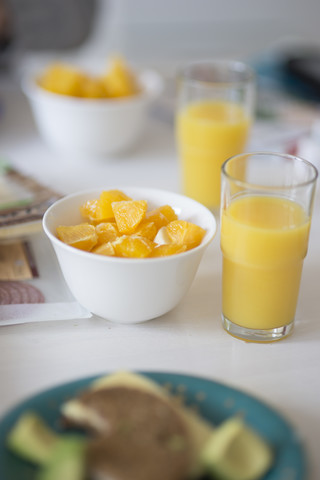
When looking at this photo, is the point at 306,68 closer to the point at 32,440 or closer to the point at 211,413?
the point at 211,413

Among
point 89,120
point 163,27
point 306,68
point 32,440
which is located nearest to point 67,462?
point 32,440

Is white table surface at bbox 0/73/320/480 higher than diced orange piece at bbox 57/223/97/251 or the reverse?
the reverse

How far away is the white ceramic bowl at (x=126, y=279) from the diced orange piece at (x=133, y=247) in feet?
0.08

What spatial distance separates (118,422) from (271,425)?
5.9 inches

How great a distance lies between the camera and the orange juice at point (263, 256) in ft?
2.30

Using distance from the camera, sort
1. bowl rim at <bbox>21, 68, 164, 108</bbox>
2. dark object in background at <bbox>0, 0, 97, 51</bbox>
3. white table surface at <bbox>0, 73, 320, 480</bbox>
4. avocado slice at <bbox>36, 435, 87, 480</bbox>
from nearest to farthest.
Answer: avocado slice at <bbox>36, 435, 87, 480</bbox> < white table surface at <bbox>0, 73, 320, 480</bbox> < bowl rim at <bbox>21, 68, 164, 108</bbox> < dark object in background at <bbox>0, 0, 97, 51</bbox>

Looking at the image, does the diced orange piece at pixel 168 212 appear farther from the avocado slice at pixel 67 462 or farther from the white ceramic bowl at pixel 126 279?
the avocado slice at pixel 67 462

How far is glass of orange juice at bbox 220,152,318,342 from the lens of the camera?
2.29 ft

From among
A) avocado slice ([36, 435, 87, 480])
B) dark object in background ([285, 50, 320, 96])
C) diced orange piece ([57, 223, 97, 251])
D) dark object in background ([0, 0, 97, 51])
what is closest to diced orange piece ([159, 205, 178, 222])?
diced orange piece ([57, 223, 97, 251])

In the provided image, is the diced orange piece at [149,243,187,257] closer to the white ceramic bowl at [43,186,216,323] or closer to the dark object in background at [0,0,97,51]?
the white ceramic bowl at [43,186,216,323]

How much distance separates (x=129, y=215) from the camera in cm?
77

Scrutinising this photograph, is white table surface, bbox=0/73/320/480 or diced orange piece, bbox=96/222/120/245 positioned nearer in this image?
white table surface, bbox=0/73/320/480

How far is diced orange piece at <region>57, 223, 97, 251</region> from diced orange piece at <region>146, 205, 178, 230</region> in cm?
8

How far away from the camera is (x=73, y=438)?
515 mm
